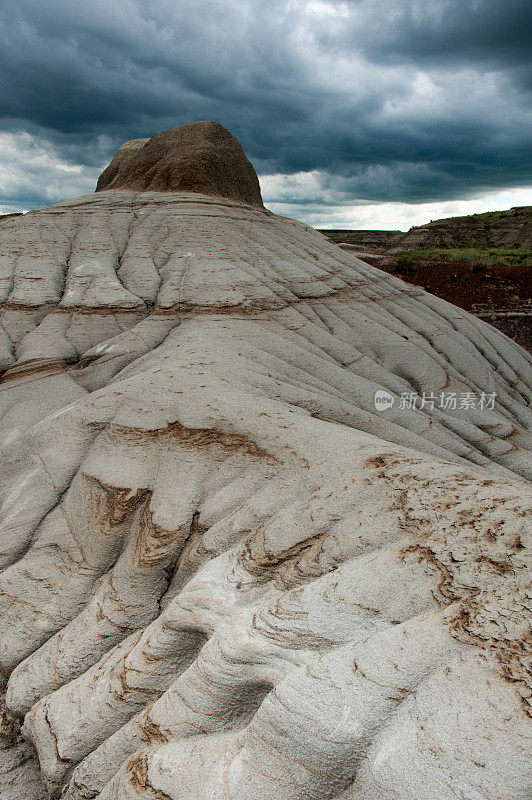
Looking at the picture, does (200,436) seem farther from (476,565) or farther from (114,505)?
(476,565)

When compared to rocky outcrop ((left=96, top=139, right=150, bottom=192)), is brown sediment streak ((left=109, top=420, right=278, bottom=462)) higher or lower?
lower

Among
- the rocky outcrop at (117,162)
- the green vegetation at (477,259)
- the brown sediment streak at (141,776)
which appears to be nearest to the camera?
the brown sediment streak at (141,776)

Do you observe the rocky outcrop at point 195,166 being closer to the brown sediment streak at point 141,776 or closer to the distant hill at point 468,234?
the brown sediment streak at point 141,776

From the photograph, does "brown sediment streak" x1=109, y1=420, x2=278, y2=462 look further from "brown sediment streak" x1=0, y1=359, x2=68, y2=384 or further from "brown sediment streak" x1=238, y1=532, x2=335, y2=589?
"brown sediment streak" x1=0, y1=359, x2=68, y2=384

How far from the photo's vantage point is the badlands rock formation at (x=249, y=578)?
2.11 meters

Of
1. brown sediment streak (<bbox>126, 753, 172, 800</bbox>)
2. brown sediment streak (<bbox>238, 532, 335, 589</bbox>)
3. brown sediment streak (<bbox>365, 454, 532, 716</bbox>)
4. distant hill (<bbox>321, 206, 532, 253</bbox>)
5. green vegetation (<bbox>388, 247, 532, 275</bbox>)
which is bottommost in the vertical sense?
brown sediment streak (<bbox>126, 753, 172, 800</bbox>)

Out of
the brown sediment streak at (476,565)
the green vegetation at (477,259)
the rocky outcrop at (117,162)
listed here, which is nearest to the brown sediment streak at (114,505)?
the brown sediment streak at (476,565)

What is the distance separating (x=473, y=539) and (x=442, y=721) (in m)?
1.03

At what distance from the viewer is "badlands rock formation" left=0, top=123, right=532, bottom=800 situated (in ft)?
6.93

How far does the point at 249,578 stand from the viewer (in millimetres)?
3326

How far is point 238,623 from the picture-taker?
114 inches

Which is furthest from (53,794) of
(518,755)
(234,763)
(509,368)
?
(509,368)

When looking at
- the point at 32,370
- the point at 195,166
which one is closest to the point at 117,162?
the point at 195,166

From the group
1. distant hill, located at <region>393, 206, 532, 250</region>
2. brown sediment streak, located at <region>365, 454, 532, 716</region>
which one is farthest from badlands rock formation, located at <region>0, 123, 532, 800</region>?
distant hill, located at <region>393, 206, 532, 250</region>
